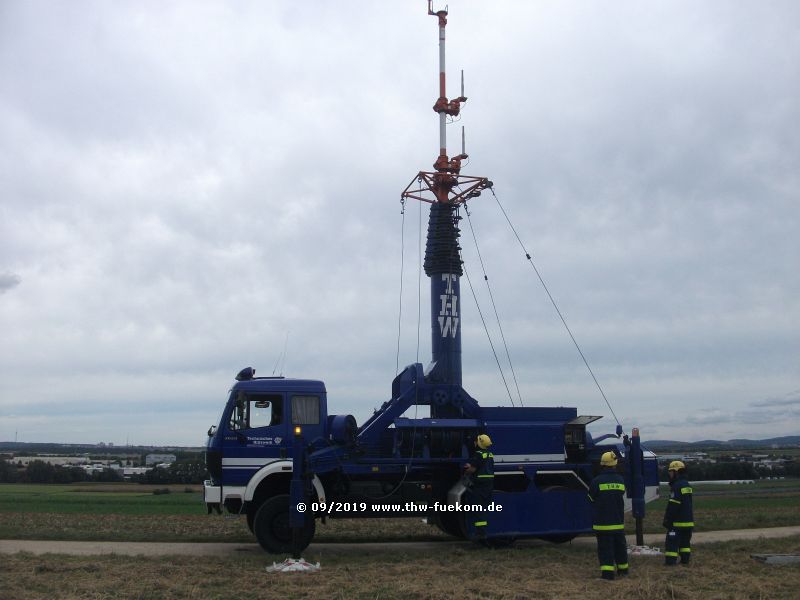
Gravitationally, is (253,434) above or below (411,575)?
above

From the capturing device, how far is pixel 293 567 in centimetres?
1261

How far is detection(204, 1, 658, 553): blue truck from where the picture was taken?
14859 millimetres

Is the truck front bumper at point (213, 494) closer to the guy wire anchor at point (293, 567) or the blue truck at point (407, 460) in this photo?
the blue truck at point (407, 460)

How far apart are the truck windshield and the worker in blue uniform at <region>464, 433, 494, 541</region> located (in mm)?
3904

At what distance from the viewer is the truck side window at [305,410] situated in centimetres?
1539

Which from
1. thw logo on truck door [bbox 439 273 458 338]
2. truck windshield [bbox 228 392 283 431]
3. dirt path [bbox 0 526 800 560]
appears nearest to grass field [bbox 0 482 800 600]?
dirt path [bbox 0 526 800 560]

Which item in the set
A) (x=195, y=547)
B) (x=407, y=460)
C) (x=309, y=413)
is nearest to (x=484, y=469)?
(x=407, y=460)

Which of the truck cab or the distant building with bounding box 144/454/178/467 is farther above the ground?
the truck cab

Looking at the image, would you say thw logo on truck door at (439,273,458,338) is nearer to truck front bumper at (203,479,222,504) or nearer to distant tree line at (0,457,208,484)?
truck front bumper at (203,479,222,504)

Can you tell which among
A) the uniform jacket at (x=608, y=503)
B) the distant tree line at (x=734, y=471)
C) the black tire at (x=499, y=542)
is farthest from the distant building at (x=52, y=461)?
the uniform jacket at (x=608, y=503)

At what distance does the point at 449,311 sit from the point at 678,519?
667 centimetres

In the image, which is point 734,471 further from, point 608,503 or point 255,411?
point 255,411

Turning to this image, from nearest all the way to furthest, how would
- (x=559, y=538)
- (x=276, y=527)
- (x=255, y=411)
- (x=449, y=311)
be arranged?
(x=276, y=527) < (x=255, y=411) < (x=559, y=538) < (x=449, y=311)

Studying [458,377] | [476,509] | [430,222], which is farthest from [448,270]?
[476,509]
